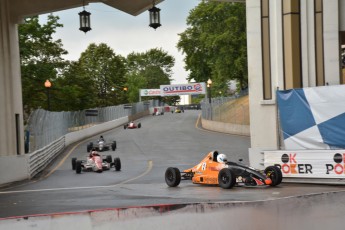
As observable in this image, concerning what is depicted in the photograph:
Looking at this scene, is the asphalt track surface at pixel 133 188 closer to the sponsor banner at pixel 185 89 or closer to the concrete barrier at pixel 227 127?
the concrete barrier at pixel 227 127

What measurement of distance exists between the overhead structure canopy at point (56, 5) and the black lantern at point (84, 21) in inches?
245

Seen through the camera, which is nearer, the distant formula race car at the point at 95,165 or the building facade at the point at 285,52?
the building facade at the point at 285,52

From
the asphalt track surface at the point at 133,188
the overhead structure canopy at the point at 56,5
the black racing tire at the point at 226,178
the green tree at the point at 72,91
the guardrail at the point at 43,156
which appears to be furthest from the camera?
the green tree at the point at 72,91

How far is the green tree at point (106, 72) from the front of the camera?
104m

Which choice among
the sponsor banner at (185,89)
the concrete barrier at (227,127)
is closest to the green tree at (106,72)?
the sponsor banner at (185,89)

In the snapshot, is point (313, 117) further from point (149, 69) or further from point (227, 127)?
point (149, 69)

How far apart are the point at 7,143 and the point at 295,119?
38.3 ft

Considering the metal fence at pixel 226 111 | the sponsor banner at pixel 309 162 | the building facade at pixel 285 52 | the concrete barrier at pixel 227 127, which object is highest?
the building facade at pixel 285 52

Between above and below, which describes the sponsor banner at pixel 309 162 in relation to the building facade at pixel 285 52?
below

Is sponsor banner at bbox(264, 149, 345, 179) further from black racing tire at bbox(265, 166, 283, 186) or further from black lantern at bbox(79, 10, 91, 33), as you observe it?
black lantern at bbox(79, 10, 91, 33)

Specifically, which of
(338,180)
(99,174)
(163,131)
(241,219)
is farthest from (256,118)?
(163,131)

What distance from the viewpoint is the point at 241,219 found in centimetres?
944

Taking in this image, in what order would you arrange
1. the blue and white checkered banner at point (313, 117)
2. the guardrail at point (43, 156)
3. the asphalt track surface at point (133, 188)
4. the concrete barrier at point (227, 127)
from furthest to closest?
1. the concrete barrier at point (227, 127)
2. the guardrail at point (43, 156)
3. the blue and white checkered banner at point (313, 117)
4. the asphalt track surface at point (133, 188)

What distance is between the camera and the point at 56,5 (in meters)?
24.9
